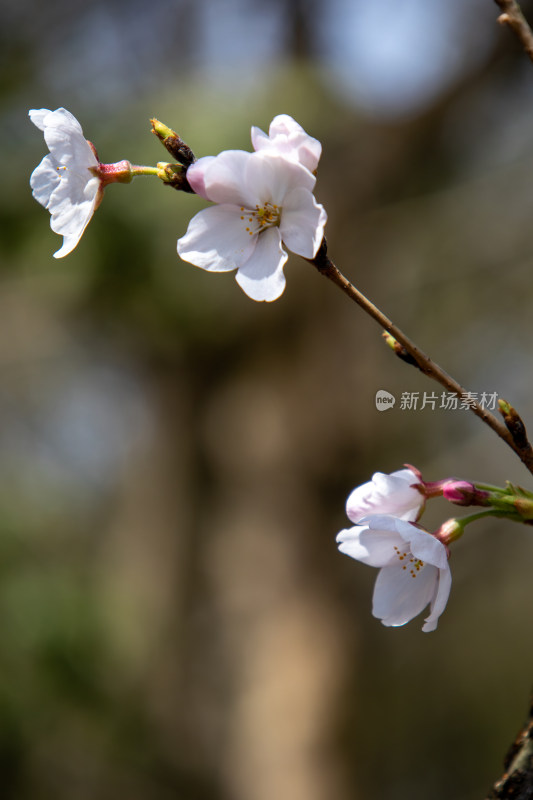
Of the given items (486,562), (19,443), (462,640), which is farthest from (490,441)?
(19,443)

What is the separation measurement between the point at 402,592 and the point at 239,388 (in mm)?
3473

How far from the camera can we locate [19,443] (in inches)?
188

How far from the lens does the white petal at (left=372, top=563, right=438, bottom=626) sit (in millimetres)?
744

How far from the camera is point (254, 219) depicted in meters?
0.72

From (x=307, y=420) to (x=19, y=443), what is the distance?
2.03m

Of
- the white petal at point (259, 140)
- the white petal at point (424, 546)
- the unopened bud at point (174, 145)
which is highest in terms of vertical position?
the white petal at point (259, 140)

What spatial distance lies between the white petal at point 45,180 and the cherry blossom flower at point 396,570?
0.48 metres

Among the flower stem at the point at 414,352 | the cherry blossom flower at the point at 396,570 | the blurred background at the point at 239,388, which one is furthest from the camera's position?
the blurred background at the point at 239,388

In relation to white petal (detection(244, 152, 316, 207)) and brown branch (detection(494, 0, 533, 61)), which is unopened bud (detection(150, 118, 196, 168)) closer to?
white petal (detection(244, 152, 316, 207))

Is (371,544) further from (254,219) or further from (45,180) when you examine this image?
(45,180)

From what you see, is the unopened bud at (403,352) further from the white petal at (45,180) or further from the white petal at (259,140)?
the white petal at (45,180)

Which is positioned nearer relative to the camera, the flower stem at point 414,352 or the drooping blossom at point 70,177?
the flower stem at point 414,352

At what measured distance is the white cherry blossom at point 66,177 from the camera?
749 millimetres

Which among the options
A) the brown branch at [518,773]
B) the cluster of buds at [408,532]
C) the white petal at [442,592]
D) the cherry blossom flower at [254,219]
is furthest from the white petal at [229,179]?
the brown branch at [518,773]
